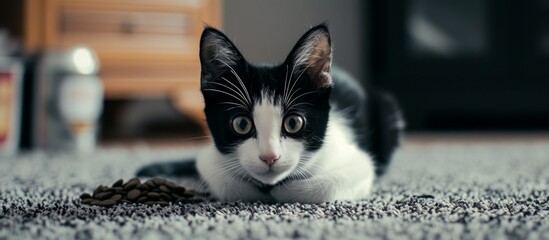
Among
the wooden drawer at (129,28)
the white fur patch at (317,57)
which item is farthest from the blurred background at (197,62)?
the white fur patch at (317,57)

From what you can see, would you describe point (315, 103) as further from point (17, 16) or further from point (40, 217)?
point (17, 16)

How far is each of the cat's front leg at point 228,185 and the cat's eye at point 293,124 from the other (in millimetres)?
102

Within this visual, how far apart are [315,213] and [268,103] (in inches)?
6.4

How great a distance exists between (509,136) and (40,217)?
6.93ft

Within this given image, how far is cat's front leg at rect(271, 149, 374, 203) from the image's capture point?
0.83 metres

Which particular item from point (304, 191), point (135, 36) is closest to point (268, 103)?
point (304, 191)

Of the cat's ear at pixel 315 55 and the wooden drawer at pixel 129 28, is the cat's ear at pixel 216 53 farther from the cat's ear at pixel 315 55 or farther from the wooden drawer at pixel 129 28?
the wooden drawer at pixel 129 28

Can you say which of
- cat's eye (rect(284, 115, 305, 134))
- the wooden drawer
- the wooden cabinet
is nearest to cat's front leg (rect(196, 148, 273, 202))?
cat's eye (rect(284, 115, 305, 134))

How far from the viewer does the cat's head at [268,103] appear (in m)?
0.77

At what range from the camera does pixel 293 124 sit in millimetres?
792

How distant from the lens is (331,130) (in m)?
0.90

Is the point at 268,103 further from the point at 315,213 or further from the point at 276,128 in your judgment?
the point at 315,213

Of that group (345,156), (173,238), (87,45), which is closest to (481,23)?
(87,45)

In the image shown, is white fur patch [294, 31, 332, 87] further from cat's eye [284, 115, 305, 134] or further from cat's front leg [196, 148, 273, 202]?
cat's front leg [196, 148, 273, 202]
